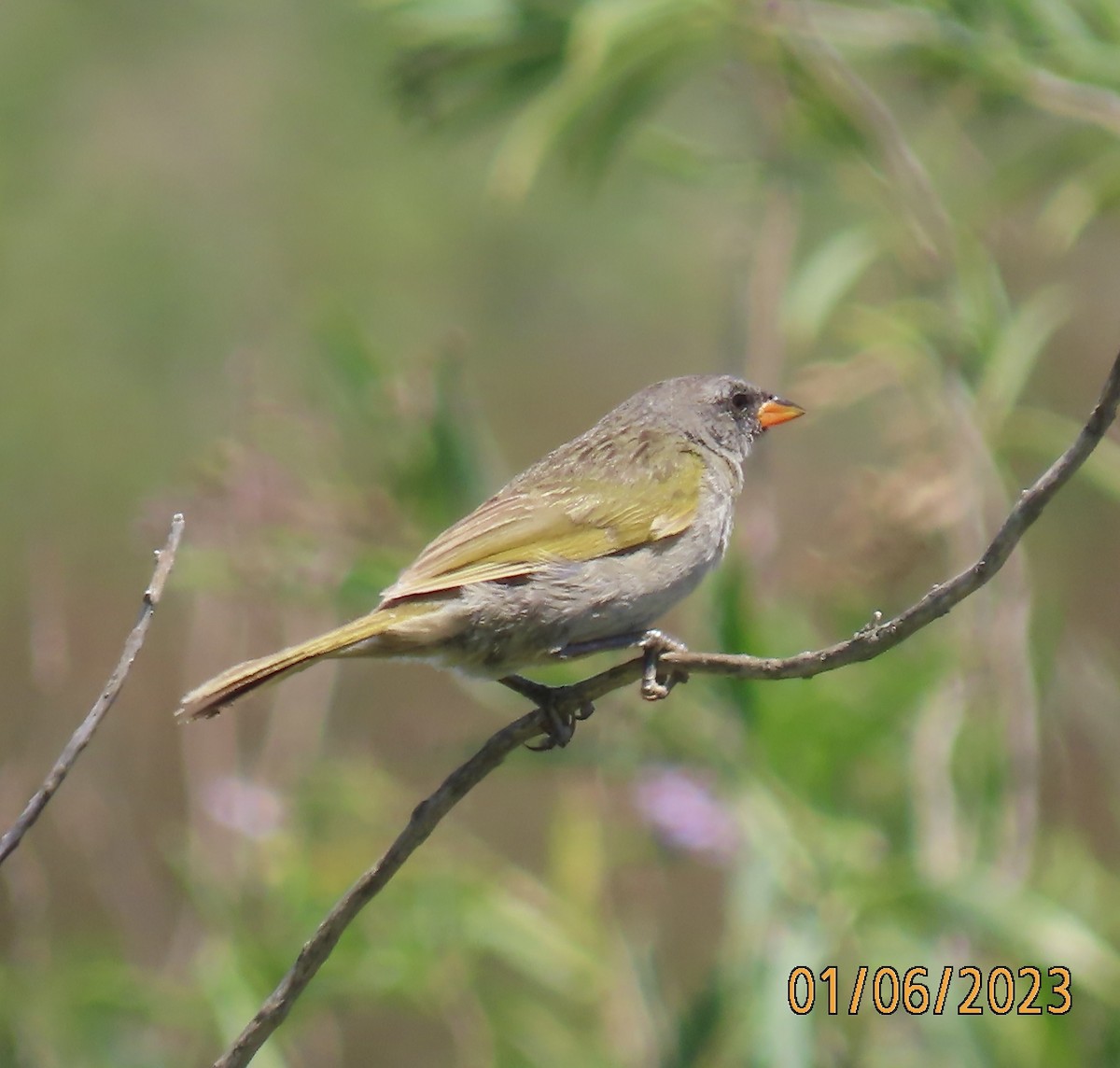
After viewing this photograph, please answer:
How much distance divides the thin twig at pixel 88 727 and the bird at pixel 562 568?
27.8 inches

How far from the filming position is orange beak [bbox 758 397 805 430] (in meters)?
4.60

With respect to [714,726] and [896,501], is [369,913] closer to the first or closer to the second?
[714,726]

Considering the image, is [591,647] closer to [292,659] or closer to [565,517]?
[565,517]

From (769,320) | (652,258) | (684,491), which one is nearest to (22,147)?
(652,258)

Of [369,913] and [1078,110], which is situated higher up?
[1078,110]

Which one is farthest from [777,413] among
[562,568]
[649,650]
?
[649,650]

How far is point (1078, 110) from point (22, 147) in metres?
6.65

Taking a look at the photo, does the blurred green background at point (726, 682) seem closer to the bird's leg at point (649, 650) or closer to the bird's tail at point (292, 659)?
the bird's leg at point (649, 650)

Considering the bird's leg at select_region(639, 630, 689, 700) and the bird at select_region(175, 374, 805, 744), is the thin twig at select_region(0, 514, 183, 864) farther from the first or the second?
the bird's leg at select_region(639, 630, 689, 700)

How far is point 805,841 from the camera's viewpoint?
4.41 m

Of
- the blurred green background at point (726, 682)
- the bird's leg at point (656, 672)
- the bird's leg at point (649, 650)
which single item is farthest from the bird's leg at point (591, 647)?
the blurred green background at point (726, 682)

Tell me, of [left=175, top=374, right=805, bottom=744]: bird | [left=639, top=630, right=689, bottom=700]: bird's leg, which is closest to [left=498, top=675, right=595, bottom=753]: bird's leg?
[left=175, top=374, right=805, bottom=744]: bird

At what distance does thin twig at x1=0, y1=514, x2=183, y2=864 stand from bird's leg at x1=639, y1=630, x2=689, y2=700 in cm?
82

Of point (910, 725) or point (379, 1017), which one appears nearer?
point (910, 725)
